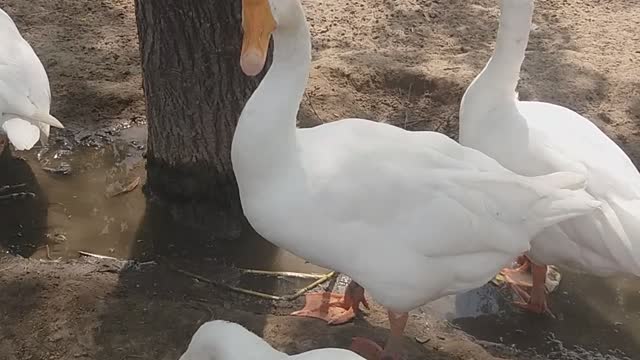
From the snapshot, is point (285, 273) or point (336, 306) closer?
point (336, 306)

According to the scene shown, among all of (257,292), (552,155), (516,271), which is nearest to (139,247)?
(257,292)

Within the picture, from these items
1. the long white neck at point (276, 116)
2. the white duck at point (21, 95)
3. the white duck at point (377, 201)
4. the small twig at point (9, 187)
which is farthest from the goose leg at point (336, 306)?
the small twig at point (9, 187)

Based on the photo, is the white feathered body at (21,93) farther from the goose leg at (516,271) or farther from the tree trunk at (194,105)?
the goose leg at (516,271)

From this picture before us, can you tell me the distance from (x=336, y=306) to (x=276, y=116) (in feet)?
3.34

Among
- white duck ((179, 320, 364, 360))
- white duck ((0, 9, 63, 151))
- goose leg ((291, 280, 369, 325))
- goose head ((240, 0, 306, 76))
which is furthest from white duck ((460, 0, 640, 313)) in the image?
white duck ((0, 9, 63, 151))

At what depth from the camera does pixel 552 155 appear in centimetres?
339

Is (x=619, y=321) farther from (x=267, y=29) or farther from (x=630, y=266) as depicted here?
(x=267, y=29)

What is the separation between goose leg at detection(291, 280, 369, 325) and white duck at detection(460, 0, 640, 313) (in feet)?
2.40

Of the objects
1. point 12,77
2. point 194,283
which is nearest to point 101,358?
point 194,283

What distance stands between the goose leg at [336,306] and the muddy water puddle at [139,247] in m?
0.19

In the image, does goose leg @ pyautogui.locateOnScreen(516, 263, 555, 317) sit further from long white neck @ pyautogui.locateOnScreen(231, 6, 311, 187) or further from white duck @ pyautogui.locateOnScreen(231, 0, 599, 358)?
long white neck @ pyautogui.locateOnScreen(231, 6, 311, 187)

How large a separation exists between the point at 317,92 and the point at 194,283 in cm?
156

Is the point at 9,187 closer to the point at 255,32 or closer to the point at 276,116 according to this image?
the point at 276,116

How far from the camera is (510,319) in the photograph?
3727mm
